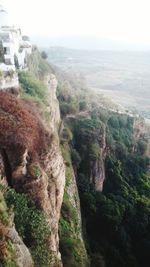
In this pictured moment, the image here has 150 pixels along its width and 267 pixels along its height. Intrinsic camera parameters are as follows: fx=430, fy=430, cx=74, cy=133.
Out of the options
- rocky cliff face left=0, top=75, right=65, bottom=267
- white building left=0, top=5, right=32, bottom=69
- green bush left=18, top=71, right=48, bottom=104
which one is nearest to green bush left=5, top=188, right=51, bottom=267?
rocky cliff face left=0, top=75, right=65, bottom=267

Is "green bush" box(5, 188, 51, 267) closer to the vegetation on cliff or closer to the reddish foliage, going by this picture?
the reddish foliage

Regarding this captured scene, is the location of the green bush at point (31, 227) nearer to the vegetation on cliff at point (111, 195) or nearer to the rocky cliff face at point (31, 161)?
the rocky cliff face at point (31, 161)

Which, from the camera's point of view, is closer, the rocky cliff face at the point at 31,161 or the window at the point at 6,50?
the rocky cliff face at the point at 31,161

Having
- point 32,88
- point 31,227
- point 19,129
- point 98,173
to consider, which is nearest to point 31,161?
point 19,129

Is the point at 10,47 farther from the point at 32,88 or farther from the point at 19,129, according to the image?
the point at 19,129

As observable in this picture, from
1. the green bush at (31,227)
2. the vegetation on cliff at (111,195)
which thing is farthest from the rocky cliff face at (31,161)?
the vegetation on cliff at (111,195)

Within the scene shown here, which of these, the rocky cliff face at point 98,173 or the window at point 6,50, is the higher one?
the window at point 6,50

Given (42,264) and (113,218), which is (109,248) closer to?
(113,218)
